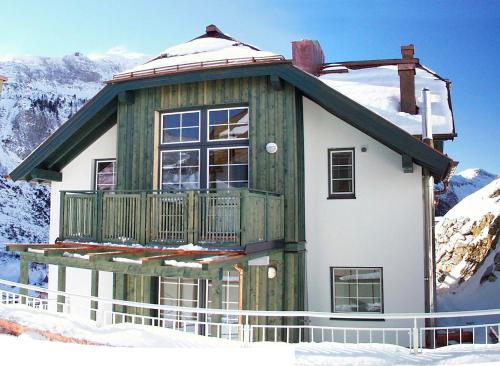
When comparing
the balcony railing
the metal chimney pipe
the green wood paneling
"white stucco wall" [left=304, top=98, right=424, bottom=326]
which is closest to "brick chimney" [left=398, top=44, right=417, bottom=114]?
the metal chimney pipe

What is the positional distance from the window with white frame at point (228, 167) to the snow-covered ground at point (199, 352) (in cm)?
474

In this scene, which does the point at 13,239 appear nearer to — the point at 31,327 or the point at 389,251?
the point at 31,327

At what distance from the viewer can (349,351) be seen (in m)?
7.49

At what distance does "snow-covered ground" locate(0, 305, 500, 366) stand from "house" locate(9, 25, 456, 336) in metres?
1.81

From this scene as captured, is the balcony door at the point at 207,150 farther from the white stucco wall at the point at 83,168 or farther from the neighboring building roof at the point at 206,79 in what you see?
the white stucco wall at the point at 83,168

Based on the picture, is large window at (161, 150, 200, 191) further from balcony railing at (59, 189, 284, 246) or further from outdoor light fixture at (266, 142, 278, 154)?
outdoor light fixture at (266, 142, 278, 154)

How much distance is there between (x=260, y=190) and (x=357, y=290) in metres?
3.43

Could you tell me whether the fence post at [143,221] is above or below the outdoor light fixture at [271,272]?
above

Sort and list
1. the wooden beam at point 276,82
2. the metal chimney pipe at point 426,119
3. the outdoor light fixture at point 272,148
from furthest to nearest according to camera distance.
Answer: the outdoor light fixture at point 272,148, the wooden beam at point 276,82, the metal chimney pipe at point 426,119

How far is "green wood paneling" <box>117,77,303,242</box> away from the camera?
1220 cm

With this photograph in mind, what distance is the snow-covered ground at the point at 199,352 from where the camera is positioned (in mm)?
7141

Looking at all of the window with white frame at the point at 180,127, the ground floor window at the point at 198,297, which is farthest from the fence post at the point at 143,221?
the window with white frame at the point at 180,127

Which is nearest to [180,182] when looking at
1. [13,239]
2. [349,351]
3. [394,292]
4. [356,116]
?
[356,116]

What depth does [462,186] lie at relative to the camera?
206 feet
